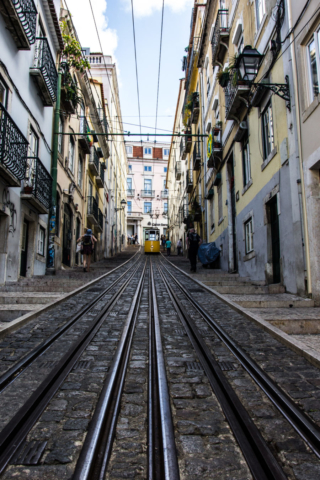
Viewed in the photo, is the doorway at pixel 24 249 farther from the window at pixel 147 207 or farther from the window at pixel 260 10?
the window at pixel 147 207

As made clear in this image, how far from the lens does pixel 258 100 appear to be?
33.3 ft

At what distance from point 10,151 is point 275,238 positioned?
6.75 meters

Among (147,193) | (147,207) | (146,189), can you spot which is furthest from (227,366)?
(146,189)

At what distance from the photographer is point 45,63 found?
11906 millimetres

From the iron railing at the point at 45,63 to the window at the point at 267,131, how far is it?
6702 millimetres

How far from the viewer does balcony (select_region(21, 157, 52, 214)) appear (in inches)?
419

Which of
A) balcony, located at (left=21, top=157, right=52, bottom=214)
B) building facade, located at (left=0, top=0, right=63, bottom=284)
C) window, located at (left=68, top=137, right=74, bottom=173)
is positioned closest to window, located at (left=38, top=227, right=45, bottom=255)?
building facade, located at (left=0, top=0, right=63, bottom=284)

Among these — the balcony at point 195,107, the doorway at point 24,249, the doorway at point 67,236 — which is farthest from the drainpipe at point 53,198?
the balcony at point 195,107

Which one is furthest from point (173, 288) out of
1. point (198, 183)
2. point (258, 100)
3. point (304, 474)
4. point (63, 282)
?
point (198, 183)

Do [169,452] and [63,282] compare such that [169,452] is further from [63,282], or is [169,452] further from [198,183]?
[198,183]

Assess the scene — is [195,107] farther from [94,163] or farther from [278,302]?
[278,302]

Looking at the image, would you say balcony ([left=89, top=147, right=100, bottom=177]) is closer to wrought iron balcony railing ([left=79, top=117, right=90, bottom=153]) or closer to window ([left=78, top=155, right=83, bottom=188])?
window ([left=78, top=155, right=83, bottom=188])

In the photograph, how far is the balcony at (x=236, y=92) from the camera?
10742mm

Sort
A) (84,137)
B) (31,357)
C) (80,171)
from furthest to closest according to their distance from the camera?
(80,171), (84,137), (31,357)
